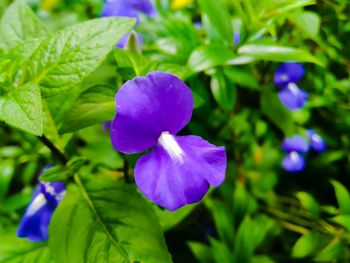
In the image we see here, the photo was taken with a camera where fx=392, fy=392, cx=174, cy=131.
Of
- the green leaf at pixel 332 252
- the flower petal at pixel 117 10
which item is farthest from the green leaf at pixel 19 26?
the green leaf at pixel 332 252

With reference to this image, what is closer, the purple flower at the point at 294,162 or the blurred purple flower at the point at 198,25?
the purple flower at the point at 294,162

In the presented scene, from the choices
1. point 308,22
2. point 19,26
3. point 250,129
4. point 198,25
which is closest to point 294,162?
point 250,129

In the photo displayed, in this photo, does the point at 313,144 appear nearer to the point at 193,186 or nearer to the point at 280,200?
the point at 280,200

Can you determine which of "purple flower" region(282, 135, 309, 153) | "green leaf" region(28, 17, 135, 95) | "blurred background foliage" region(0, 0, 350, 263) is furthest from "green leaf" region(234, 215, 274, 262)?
"green leaf" region(28, 17, 135, 95)

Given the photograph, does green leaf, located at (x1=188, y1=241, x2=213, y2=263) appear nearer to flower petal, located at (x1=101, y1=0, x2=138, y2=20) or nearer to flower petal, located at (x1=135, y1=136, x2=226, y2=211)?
flower petal, located at (x1=135, y1=136, x2=226, y2=211)

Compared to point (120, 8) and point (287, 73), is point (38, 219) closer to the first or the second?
point (120, 8)

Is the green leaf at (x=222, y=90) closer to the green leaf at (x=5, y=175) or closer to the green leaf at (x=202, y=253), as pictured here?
the green leaf at (x=202, y=253)
